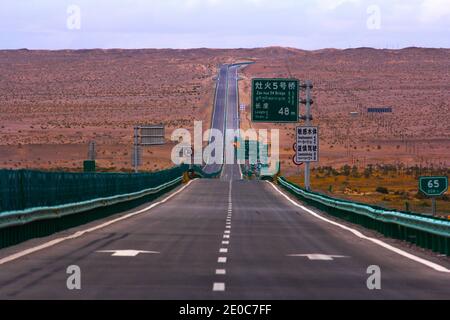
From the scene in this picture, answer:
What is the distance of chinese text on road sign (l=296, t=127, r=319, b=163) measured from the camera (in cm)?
6188

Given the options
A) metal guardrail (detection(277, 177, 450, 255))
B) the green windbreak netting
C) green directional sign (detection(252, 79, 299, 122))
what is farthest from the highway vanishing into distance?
green directional sign (detection(252, 79, 299, 122))

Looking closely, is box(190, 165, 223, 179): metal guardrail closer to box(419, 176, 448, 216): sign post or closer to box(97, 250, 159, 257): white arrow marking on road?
box(419, 176, 448, 216): sign post

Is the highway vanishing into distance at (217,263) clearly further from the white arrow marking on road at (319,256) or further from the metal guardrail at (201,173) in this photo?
the metal guardrail at (201,173)

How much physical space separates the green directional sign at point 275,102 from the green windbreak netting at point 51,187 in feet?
65.9

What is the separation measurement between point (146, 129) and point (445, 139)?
75.2 meters

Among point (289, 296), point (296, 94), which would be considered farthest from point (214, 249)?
point (296, 94)

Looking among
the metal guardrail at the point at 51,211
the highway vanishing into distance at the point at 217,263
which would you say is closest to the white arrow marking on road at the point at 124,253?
the highway vanishing into distance at the point at 217,263

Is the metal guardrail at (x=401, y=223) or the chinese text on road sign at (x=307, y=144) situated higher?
the chinese text on road sign at (x=307, y=144)

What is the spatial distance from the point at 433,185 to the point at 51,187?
11101 millimetres

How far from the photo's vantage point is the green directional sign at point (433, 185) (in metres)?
33.4

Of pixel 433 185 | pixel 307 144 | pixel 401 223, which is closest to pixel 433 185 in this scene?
pixel 433 185

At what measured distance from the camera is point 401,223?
2788 cm
